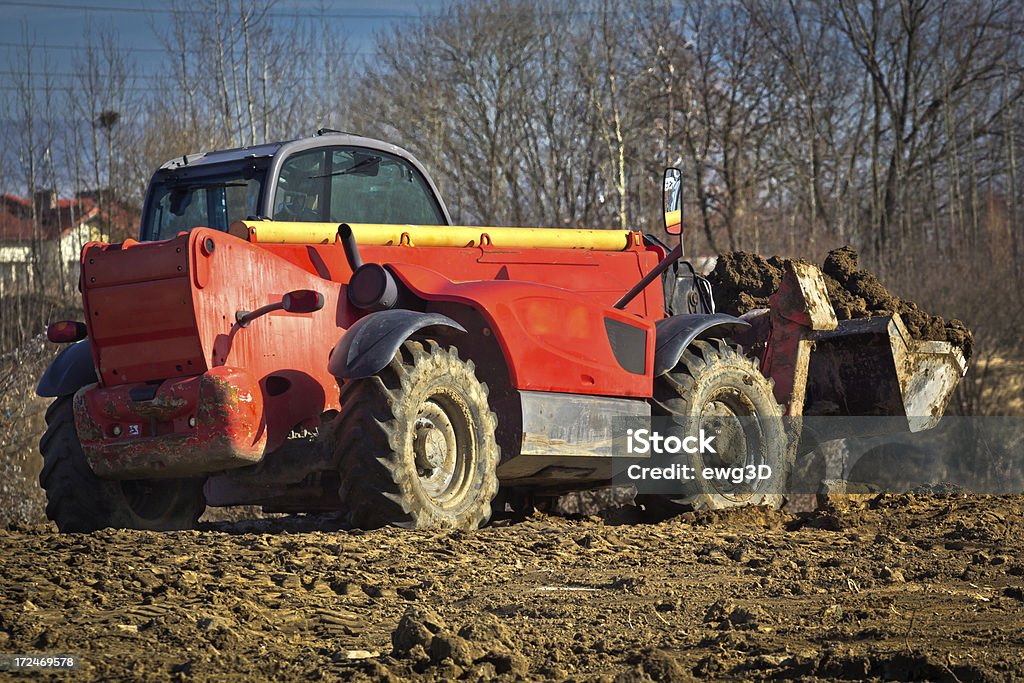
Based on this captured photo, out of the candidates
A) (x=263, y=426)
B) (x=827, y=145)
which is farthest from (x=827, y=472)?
(x=827, y=145)

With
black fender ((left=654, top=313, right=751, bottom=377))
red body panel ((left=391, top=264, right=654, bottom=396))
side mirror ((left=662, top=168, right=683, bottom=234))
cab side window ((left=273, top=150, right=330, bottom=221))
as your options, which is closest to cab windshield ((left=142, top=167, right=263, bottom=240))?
cab side window ((left=273, top=150, right=330, bottom=221))

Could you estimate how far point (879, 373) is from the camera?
10.8 metres

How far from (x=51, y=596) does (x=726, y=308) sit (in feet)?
24.3

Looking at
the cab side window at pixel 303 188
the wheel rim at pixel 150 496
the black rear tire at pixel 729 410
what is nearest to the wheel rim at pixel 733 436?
the black rear tire at pixel 729 410

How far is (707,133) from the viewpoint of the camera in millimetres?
31547

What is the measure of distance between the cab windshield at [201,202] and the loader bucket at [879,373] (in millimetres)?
4705

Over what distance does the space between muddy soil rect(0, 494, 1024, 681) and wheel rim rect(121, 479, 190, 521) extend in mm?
691

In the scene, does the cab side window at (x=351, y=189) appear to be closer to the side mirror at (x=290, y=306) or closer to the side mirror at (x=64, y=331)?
the side mirror at (x=290, y=306)

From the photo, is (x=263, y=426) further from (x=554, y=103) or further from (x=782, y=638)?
(x=554, y=103)

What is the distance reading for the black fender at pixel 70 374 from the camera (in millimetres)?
8422

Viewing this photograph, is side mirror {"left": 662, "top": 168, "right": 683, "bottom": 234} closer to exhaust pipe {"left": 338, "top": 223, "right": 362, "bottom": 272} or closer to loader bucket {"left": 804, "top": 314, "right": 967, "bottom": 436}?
exhaust pipe {"left": 338, "top": 223, "right": 362, "bottom": 272}

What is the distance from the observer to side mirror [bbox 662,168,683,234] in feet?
27.3

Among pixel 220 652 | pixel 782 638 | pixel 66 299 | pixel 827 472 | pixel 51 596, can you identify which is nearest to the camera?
pixel 220 652

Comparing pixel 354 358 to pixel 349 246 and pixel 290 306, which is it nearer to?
pixel 290 306
